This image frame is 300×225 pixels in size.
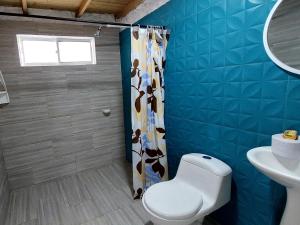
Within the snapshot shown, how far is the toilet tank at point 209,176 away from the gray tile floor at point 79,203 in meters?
0.64

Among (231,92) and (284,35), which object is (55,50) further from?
(284,35)

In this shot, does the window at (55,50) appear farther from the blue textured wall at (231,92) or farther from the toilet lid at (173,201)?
the toilet lid at (173,201)

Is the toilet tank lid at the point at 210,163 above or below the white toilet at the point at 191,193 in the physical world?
above

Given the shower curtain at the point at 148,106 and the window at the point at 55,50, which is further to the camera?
the window at the point at 55,50

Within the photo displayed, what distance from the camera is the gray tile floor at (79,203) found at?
6.50ft

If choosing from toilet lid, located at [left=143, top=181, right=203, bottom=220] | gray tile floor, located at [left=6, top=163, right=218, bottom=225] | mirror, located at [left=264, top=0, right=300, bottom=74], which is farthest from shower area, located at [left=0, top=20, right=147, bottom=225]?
mirror, located at [left=264, top=0, right=300, bottom=74]

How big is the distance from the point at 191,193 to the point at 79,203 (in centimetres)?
135

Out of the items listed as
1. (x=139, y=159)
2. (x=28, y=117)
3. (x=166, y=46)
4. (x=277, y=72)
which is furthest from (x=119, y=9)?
(x=277, y=72)

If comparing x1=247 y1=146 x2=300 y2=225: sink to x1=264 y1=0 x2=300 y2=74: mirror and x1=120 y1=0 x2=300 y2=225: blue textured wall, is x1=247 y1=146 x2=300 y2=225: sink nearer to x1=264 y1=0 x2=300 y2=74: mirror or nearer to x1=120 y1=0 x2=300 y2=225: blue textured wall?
x1=120 y1=0 x2=300 y2=225: blue textured wall

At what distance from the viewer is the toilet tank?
1569mm

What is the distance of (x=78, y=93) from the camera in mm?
2768

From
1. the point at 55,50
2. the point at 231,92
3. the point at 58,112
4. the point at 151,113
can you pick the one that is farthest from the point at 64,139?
the point at 231,92

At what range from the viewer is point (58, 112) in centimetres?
267

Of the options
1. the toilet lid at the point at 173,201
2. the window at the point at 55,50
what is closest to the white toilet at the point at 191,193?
the toilet lid at the point at 173,201
